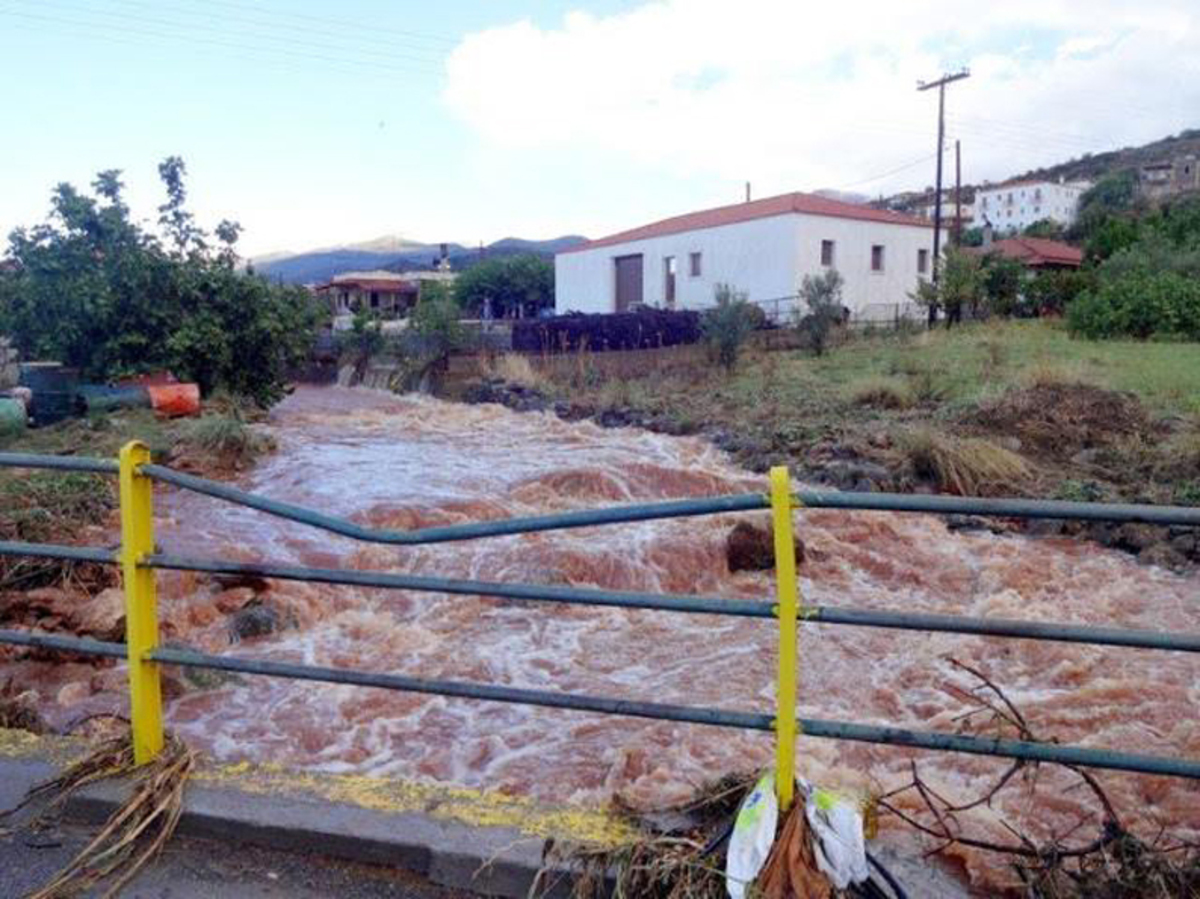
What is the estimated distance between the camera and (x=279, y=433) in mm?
18922

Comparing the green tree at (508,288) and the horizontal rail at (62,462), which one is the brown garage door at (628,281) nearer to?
the green tree at (508,288)

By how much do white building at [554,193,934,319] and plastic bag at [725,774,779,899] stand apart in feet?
107

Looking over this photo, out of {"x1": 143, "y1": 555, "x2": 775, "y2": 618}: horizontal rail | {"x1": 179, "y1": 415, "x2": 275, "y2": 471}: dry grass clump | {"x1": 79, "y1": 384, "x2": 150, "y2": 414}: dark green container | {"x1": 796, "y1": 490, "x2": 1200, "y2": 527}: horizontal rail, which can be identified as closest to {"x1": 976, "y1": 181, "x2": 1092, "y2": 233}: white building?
{"x1": 79, "y1": 384, "x2": 150, "y2": 414}: dark green container

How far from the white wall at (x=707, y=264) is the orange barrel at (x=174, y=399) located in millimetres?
22526

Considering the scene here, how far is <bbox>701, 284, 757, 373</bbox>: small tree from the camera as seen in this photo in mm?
24016

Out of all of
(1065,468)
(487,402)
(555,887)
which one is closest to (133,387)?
(487,402)

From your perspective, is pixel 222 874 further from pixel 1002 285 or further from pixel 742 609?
pixel 1002 285

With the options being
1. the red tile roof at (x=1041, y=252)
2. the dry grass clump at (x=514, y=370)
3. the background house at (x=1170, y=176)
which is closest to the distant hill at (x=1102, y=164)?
the background house at (x=1170, y=176)

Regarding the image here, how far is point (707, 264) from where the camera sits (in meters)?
39.0

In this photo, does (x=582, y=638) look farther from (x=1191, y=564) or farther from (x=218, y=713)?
(x=1191, y=564)

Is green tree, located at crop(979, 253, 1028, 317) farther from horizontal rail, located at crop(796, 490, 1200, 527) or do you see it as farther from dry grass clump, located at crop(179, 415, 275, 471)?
horizontal rail, located at crop(796, 490, 1200, 527)

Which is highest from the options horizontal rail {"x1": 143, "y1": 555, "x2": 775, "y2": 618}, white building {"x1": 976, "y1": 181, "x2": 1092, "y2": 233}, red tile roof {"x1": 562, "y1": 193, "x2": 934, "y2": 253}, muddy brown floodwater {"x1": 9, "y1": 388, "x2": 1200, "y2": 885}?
Result: white building {"x1": 976, "y1": 181, "x2": 1092, "y2": 233}

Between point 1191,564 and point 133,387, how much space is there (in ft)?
50.6

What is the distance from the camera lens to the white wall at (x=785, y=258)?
35781mm
